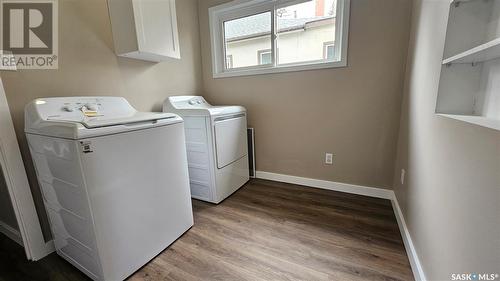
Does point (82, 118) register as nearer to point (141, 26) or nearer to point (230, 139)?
point (141, 26)

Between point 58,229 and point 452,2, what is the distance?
234 centimetres

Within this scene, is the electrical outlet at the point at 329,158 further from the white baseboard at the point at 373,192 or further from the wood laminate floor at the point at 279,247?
the wood laminate floor at the point at 279,247

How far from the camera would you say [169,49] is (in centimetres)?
181

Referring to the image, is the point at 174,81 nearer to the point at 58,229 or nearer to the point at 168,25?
the point at 168,25

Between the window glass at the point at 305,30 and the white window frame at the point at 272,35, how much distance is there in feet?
0.20

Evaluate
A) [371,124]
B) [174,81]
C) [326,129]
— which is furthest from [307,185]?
[174,81]

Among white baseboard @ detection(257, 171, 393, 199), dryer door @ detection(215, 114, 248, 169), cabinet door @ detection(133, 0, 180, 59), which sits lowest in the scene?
white baseboard @ detection(257, 171, 393, 199)

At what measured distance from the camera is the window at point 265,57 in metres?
2.26

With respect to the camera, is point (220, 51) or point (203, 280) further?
point (220, 51)

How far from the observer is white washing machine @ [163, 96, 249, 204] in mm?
1790

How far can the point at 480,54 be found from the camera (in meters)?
0.69

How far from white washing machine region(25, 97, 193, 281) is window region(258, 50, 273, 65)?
54.0 inches

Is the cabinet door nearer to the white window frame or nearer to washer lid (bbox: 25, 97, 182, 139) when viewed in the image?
washer lid (bbox: 25, 97, 182, 139)

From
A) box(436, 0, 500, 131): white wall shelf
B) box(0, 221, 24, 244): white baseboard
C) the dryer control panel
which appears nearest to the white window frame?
the dryer control panel
